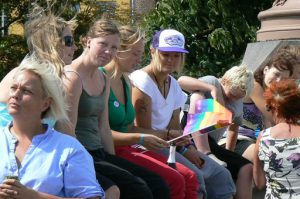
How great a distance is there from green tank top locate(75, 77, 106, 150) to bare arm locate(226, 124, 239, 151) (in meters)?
2.29

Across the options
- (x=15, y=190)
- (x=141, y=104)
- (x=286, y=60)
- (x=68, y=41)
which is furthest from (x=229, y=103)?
(x=15, y=190)

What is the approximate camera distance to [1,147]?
3666 mm

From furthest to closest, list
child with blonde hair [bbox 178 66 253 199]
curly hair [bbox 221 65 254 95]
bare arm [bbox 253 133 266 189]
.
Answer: curly hair [bbox 221 65 254 95], child with blonde hair [bbox 178 66 253 199], bare arm [bbox 253 133 266 189]

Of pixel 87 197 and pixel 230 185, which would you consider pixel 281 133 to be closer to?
pixel 230 185

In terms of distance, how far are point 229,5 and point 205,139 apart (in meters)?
8.07

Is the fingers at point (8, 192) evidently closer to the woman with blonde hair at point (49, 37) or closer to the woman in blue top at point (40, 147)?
the woman in blue top at point (40, 147)

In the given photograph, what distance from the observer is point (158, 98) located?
238 inches

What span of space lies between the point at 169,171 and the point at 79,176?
1.82 meters

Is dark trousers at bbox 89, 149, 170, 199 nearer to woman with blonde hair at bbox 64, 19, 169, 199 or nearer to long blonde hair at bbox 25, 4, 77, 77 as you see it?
woman with blonde hair at bbox 64, 19, 169, 199

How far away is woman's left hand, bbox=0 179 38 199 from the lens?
3.41m

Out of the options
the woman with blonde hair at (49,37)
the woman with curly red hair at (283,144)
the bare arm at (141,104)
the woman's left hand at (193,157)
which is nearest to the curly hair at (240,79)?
the woman's left hand at (193,157)

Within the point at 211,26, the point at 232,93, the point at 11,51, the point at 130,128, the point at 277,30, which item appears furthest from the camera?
the point at 11,51

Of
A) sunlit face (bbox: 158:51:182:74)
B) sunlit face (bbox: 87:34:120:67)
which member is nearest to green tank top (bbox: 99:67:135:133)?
sunlit face (bbox: 87:34:120:67)

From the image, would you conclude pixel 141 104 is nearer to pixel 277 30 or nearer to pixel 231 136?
pixel 231 136
